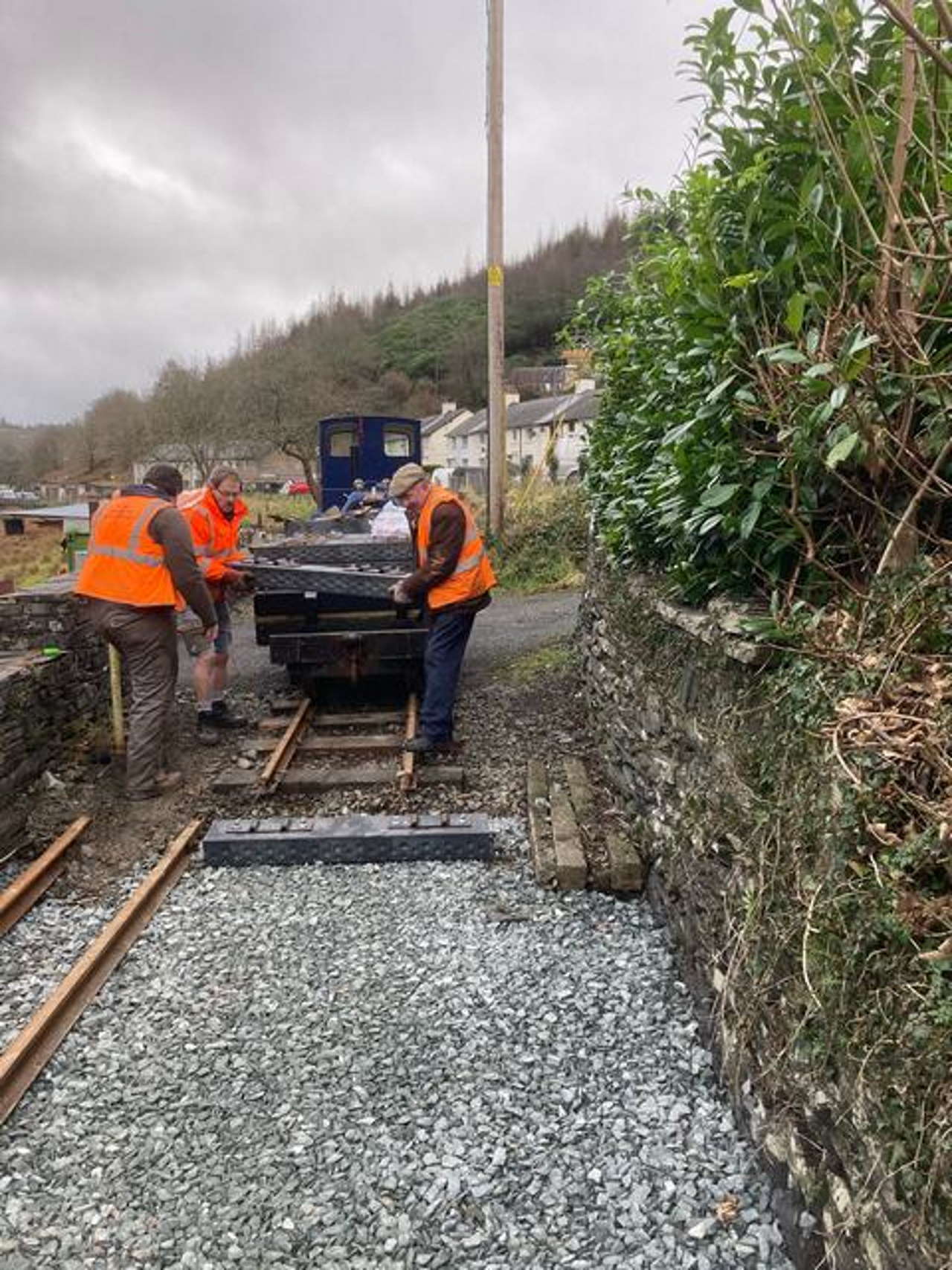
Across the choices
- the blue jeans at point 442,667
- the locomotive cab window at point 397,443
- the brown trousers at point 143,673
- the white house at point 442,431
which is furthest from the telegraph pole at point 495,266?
the white house at point 442,431

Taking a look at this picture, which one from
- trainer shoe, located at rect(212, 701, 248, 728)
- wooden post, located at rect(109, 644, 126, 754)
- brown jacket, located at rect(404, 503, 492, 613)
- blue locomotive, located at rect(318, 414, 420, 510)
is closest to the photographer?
brown jacket, located at rect(404, 503, 492, 613)

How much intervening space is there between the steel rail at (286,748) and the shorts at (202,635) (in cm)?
87

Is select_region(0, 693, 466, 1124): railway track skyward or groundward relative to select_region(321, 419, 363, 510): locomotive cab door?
groundward

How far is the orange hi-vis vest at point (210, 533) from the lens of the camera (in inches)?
262

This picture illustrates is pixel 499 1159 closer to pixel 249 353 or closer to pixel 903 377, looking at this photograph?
pixel 903 377

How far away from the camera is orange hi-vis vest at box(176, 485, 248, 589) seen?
21.9 feet

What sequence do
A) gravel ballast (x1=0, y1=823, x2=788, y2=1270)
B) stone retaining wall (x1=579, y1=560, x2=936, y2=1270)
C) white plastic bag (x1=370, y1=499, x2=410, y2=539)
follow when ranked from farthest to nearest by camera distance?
white plastic bag (x1=370, y1=499, x2=410, y2=539) → gravel ballast (x1=0, y1=823, x2=788, y2=1270) → stone retaining wall (x1=579, y1=560, x2=936, y2=1270)

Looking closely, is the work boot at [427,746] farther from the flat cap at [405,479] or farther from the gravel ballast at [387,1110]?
the gravel ballast at [387,1110]

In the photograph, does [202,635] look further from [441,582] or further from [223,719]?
[441,582]

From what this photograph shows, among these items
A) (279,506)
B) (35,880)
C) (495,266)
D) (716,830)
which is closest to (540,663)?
(35,880)

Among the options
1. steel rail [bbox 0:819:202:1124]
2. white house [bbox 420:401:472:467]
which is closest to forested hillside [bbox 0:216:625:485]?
white house [bbox 420:401:472:467]

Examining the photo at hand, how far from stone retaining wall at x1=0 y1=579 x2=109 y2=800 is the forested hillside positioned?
15.1ft

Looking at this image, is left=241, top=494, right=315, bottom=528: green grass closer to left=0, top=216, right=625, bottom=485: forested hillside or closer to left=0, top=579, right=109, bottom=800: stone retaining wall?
left=0, top=216, right=625, bottom=485: forested hillside

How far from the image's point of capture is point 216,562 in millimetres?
6703
